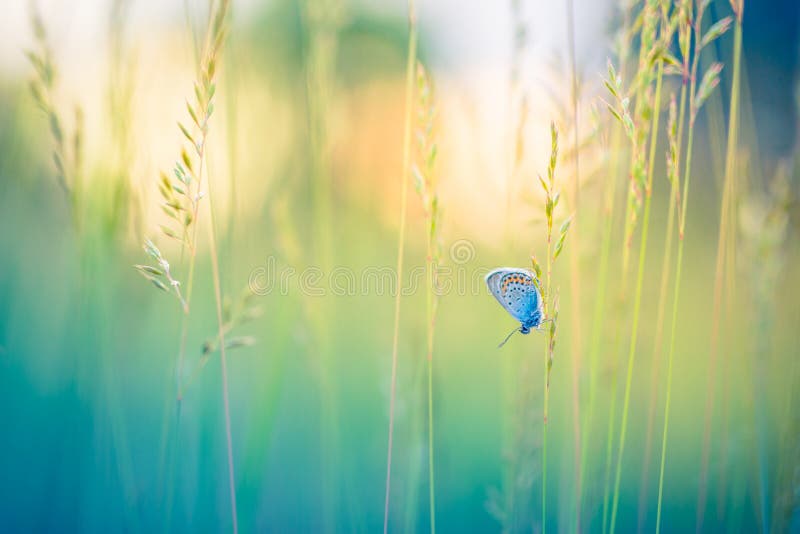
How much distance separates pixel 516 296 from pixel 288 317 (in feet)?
2.39

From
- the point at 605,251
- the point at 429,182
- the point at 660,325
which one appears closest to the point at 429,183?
the point at 429,182

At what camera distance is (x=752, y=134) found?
1567mm

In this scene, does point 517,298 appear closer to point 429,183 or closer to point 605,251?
point 605,251

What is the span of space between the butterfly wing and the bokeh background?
0.36 ft

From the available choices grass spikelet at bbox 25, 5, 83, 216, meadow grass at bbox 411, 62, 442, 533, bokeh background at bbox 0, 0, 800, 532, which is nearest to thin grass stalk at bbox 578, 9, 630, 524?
bokeh background at bbox 0, 0, 800, 532

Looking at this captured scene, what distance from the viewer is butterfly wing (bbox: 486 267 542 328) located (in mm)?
1077

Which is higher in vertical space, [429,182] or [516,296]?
[429,182]

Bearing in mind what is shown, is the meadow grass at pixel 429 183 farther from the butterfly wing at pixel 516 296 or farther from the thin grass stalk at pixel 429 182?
the butterfly wing at pixel 516 296

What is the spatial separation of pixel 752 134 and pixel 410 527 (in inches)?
56.0

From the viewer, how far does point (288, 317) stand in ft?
5.16

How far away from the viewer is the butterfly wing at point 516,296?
1.08 meters

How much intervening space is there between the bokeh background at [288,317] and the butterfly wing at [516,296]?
0.11 meters

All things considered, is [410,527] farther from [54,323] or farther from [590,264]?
[54,323]

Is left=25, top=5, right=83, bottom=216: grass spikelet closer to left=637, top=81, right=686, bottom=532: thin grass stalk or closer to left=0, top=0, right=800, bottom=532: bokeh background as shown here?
left=0, top=0, right=800, bottom=532: bokeh background
